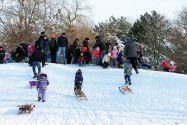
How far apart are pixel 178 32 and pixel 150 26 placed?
16.5 feet

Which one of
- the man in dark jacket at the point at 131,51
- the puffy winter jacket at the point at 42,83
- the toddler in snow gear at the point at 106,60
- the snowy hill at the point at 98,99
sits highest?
the man in dark jacket at the point at 131,51

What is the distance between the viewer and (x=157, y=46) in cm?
6406

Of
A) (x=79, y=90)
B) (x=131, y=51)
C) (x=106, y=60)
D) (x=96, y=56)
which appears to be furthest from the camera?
(x=96, y=56)

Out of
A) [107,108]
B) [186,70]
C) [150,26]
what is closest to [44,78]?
[107,108]

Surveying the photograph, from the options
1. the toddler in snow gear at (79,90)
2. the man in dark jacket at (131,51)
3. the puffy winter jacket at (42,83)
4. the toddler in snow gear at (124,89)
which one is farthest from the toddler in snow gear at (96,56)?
the puffy winter jacket at (42,83)

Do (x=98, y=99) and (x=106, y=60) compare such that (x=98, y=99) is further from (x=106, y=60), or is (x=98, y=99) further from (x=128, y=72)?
(x=106, y=60)

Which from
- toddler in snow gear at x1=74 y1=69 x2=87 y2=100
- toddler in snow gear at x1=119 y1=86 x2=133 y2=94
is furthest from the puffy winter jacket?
toddler in snow gear at x1=119 y1=86 x2=133 y2=94

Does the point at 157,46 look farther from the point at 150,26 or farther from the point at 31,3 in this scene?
the point at 31,3

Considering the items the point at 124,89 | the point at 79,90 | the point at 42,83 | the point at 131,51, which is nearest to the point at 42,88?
the point at 42,83

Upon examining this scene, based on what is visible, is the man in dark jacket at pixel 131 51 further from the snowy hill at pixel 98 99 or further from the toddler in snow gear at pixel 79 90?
the toddler in snow gear at pixel 79 90

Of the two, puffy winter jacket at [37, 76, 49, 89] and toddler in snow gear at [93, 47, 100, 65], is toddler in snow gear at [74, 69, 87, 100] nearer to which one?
puffy winter jacket at [37, 76, 49, 89]

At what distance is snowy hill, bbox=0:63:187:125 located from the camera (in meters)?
14.3

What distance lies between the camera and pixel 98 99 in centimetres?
1772

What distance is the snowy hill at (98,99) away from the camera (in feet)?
47.0
